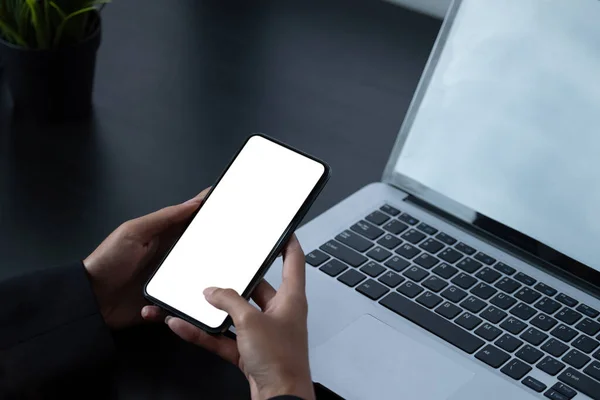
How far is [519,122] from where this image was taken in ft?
3.02

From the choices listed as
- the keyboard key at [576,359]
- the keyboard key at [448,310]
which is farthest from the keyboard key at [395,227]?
the keyboard key at [576,359]

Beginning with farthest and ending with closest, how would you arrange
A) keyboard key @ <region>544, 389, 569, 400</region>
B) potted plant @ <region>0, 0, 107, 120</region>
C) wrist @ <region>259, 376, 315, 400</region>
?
potted plant @ <region>0, 0, 107, 120</region> → keyboard key @ <region>544, 389, 569, 400</region> → wrist @ <region>259, 376, 315, 400</region>

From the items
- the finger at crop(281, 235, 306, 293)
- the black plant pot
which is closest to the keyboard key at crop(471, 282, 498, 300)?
the finger at crop(281, 235, 306, 293)

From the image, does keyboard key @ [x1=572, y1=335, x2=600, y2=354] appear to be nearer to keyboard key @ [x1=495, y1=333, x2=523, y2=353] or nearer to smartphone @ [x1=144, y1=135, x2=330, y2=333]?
keyboard key @ [x1=495, y1=333, x2=523, y2=353]

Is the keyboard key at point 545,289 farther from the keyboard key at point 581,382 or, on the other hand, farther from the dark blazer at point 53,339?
the dark blazer at point 53,339

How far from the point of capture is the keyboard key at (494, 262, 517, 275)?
35.7 inches

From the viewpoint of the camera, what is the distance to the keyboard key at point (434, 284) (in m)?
0.88

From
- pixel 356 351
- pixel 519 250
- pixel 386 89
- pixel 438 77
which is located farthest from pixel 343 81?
pixel 356 351

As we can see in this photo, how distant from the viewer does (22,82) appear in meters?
1.04

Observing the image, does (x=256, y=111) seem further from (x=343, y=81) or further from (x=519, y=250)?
(x=519, y=250)

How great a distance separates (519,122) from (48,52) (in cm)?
51

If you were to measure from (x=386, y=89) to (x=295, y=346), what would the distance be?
55cm

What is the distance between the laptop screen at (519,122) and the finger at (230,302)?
0.32 metres

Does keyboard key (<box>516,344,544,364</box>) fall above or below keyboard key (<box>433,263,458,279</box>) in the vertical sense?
below
